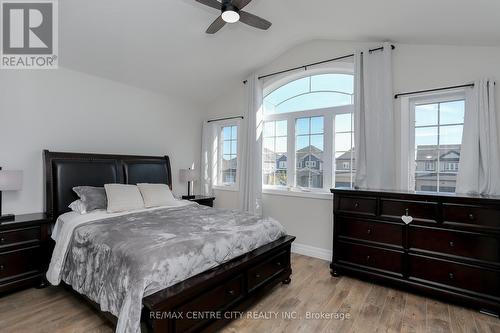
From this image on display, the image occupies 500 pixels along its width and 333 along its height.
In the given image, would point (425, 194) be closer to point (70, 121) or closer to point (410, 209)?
point (410, 209)

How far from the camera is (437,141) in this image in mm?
3086

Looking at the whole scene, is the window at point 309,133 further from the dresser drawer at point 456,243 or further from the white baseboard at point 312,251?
the dresser drawer at point 456,243

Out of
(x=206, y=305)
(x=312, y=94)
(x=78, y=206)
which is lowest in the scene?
(x=206, y=305)

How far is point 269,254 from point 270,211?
183cm

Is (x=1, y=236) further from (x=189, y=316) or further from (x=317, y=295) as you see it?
(x=317, y=295)

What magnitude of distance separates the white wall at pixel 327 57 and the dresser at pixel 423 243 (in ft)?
2.29

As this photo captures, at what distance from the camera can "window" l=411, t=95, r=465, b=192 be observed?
2.97m

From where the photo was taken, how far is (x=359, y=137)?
340cm

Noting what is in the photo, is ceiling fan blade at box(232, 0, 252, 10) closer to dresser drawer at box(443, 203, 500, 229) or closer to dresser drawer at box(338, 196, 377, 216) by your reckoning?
dresser drawer at box(338, 196, 377, 216)

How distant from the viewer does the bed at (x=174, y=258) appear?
5.57ft

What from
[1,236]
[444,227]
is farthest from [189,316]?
[444,227]

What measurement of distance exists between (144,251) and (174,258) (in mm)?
218

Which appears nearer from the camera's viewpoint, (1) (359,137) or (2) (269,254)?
(2) (269,254)

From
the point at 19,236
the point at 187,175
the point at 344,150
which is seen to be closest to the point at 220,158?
the point at 187,175
